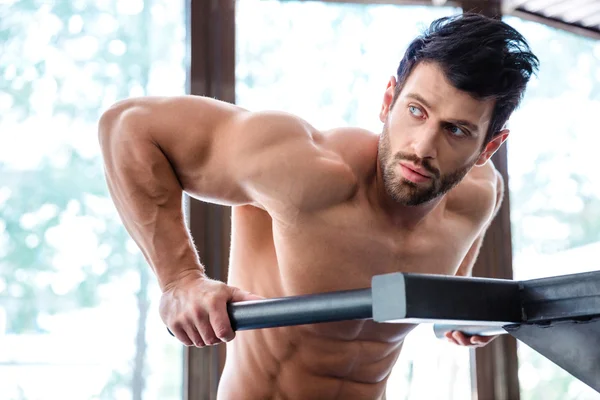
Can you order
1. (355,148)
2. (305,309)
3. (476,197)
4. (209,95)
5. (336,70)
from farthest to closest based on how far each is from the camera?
(336,70) → (209,95) → (476,197) → (355,148) → (305,309)

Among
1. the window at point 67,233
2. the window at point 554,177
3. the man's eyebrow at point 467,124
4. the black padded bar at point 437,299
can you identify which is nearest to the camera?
the black padded bar at point 437,299

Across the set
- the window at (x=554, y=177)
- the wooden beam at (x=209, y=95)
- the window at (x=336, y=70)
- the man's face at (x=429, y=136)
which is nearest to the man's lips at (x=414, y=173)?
the man's face at (x=429, y=136)

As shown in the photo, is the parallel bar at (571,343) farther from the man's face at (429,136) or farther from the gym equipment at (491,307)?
the man's face at (429,136)

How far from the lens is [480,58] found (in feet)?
4.26

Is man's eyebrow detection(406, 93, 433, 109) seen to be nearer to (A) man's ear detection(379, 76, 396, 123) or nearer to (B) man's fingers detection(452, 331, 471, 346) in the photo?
(A) man's ear detection(379, 76, 396, 123)

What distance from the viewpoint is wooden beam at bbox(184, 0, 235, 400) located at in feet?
7.70

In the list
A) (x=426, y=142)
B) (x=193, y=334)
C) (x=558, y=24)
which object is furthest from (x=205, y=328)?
(x=558, y=24)

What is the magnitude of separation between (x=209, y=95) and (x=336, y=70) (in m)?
0.47

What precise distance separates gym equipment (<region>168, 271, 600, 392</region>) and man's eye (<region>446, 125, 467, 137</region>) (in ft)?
1.44

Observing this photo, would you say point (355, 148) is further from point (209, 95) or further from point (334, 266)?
point (209, 95)

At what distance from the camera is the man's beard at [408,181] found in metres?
1.29

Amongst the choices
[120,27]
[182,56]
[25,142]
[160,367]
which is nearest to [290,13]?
[182,56]

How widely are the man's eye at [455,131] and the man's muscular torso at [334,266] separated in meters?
0.17

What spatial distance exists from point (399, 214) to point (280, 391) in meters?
0.40
